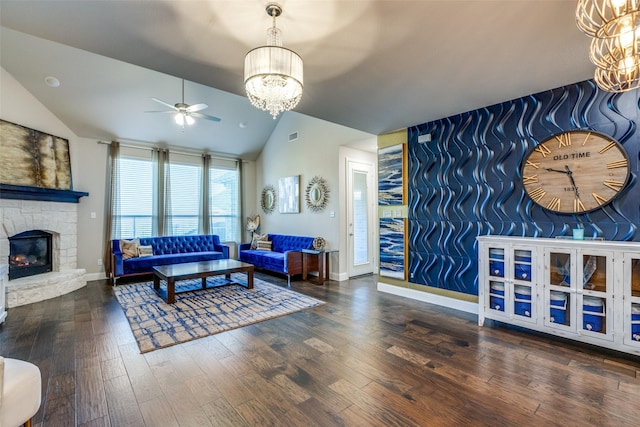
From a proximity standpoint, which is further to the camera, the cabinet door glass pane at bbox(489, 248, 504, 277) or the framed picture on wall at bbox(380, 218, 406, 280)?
the framed picture on wall at bbox(380, 218, 406, 280)

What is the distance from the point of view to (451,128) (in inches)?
156

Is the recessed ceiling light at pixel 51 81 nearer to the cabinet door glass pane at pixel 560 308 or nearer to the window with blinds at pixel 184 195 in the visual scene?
the window with blinds at pixel 184 195

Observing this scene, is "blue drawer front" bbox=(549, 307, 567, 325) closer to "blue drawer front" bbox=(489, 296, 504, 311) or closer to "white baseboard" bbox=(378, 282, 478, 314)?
"blue drawer front" bbox=(489, 296, 504, 311)

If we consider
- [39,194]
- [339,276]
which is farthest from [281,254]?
[39,194]

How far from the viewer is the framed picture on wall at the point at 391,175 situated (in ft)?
15.0

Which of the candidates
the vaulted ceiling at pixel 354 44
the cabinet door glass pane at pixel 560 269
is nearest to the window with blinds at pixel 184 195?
the vaulted ceiling at pixel 354 44

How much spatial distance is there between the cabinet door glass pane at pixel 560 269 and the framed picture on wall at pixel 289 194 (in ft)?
15.4

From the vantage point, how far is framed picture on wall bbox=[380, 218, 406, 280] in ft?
15.0

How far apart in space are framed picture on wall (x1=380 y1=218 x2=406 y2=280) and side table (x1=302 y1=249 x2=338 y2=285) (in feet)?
3.63

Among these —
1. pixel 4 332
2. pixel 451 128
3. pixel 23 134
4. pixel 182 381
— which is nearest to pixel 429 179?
pixel 451 128

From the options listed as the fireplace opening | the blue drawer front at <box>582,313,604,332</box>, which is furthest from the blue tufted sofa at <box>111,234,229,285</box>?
the blue drawer front at <box>582,313,604,332</box>

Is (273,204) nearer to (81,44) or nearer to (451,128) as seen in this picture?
(451,128)

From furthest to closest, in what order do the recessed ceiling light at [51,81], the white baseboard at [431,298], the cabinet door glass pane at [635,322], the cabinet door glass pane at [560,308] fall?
1. the recessed ceiling light at [51,81]
2. the white baseboard at [431,298]
3. the cabinet door glass pane at [560,308]
4. the cabinet door glass pane at [635,322]

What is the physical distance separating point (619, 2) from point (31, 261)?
7.38 meters
